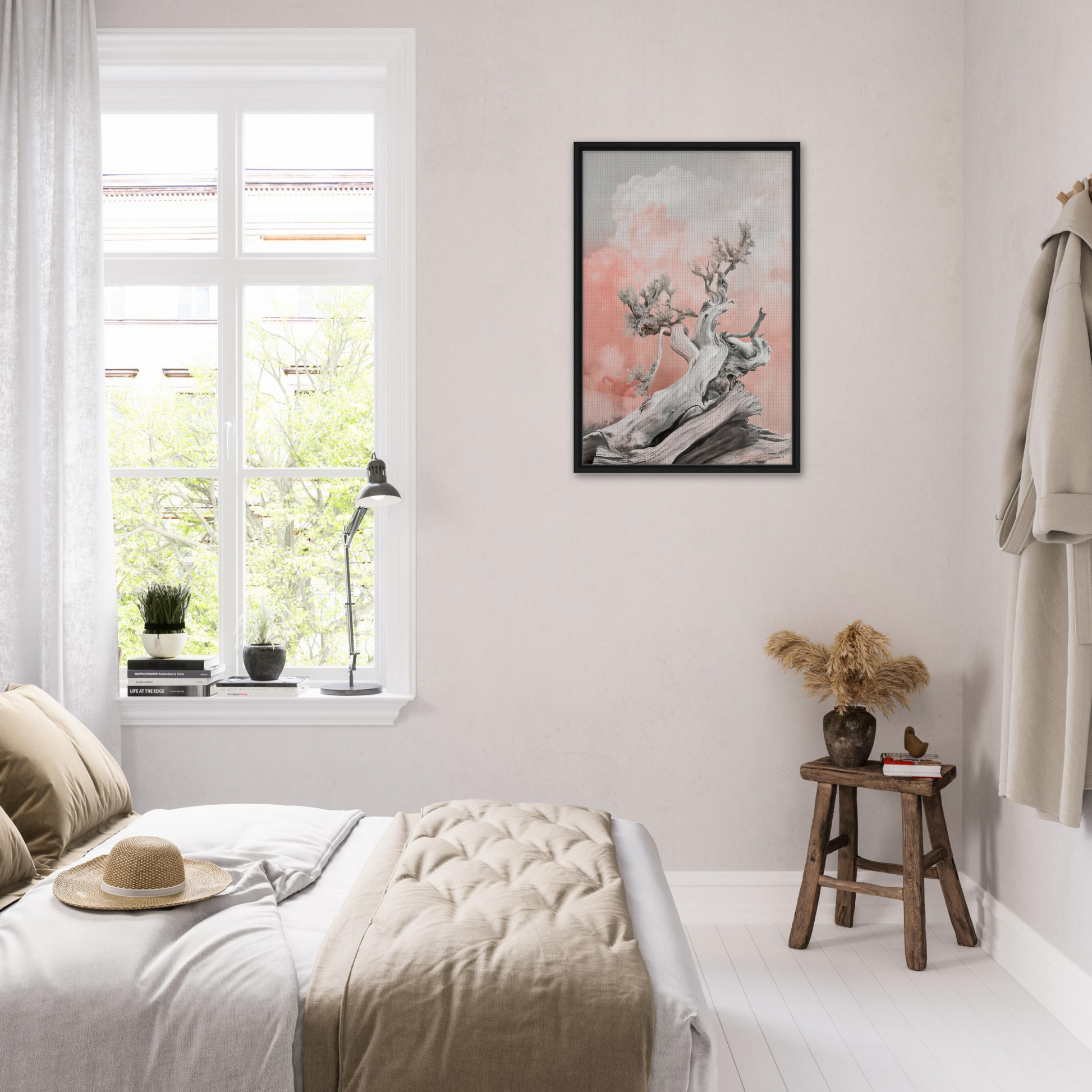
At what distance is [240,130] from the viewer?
320 cm

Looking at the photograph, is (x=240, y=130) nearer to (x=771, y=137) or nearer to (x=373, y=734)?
(x=771, y=137)

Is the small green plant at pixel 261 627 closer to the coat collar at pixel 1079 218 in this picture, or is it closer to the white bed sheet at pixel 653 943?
the white bed sheet at pixel 653 943

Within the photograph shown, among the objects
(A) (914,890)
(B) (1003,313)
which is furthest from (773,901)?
(B) (1003,313)

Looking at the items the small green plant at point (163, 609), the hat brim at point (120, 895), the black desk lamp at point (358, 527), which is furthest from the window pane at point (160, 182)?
the hat brim at point (120, 895)

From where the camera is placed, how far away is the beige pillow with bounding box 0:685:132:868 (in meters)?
1.93

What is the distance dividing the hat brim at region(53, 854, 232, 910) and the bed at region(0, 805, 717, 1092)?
0.7 inches

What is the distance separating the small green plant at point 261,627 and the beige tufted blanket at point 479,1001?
60.4 inches

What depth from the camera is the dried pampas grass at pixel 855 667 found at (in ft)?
9.00

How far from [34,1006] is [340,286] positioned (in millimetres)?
2370

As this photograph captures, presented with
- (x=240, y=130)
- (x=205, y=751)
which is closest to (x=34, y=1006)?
(x=205, y=751)

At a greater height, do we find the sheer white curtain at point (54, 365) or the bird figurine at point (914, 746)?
the sheer white curtain at point (54, 365)

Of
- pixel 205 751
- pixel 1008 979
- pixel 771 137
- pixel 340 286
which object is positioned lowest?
pixel 1008 979

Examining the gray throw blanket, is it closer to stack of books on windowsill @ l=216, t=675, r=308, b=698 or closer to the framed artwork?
stack of books on windowsill @ l=216, t=675, r=308, b=698

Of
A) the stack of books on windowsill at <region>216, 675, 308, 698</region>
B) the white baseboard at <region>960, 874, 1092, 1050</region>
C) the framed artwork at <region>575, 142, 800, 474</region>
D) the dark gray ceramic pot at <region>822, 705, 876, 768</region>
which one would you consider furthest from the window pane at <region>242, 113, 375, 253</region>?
the white baseboard at <region>960, 874, 1092, 1050</region>
